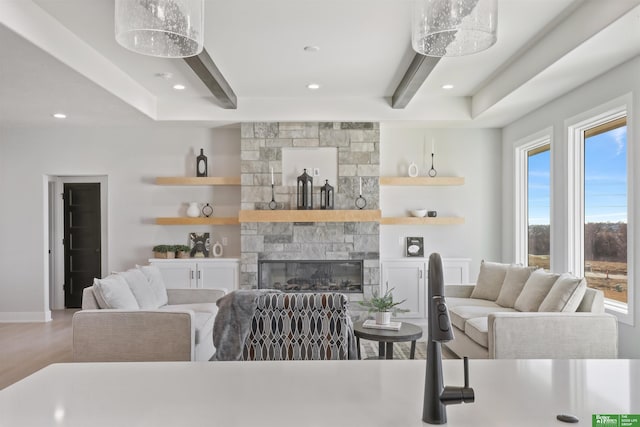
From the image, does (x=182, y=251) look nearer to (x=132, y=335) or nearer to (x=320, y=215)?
(x=320, y=215)

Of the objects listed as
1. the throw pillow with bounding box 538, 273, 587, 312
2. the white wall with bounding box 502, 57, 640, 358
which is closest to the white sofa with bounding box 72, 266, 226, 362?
the throw pillow with bounding box 538, 273, 587, 312

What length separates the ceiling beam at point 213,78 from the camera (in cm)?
417

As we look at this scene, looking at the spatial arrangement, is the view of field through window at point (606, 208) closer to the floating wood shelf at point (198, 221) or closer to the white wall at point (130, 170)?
the floating wood shelf at point (198, 221)

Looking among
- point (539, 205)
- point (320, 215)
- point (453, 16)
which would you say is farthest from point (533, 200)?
point (453, 16)

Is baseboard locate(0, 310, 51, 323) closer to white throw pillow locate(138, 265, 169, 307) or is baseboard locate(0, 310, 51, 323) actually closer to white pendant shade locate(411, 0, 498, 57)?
white throw pillow locate(138, 265, 169, 307)

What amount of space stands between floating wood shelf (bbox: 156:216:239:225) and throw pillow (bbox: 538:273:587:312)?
12.9 feet

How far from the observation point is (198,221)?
6301 millimetres

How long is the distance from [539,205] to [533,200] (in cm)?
21

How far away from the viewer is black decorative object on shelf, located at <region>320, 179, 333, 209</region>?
607cm

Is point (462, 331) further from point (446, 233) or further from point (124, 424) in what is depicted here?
point (124, 424)

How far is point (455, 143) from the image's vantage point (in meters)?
6.56

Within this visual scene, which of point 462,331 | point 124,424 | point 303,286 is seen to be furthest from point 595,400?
point 303,286

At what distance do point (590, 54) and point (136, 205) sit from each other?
18.1 ft

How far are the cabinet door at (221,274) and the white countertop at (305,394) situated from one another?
4.77 meters
